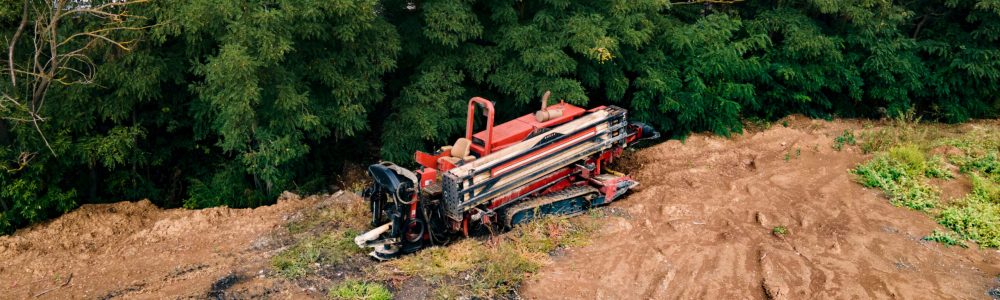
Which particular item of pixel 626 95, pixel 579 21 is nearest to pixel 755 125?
pixel 626 95

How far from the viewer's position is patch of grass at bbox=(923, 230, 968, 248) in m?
8.45

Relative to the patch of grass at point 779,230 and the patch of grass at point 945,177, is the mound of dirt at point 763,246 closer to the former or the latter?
the patch of grass at point 779,230

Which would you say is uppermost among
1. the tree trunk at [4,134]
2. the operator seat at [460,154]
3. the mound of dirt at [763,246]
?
the operator seat at [460,154]

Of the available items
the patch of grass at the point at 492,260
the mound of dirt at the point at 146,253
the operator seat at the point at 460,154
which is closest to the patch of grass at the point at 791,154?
the patch of grass at the point at 492,260

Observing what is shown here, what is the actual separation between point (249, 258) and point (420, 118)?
12.4 ft

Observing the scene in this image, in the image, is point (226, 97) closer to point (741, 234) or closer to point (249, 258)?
point (249, 258)

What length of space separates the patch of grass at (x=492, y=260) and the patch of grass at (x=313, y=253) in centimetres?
62

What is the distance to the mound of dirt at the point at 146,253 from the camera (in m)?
7.75

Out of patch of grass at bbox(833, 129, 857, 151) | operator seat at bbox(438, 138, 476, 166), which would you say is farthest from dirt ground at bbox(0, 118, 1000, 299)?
operator seat at bbox(438, 138, 476, 166)

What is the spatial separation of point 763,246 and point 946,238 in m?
2.30

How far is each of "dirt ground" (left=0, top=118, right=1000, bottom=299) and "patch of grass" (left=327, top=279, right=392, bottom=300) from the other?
0.68 feet

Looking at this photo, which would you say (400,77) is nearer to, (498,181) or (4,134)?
(498,181)

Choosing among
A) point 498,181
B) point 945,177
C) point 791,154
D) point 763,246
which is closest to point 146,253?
point 498,181

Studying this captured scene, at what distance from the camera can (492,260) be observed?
26.5ft
